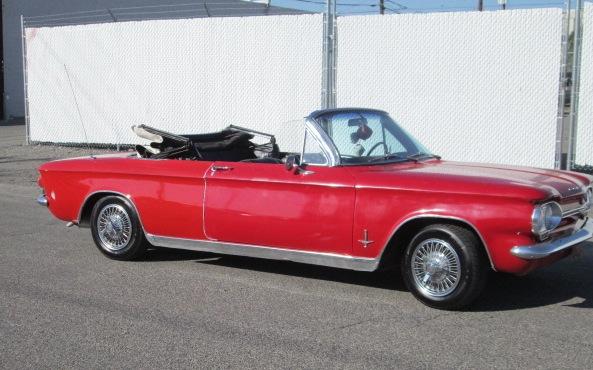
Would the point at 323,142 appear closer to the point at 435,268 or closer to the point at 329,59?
the point at 435,268

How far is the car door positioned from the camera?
5.64 meters

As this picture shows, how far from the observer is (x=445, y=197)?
520 centimetres

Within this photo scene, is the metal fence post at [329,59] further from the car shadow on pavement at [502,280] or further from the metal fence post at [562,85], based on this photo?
the car shadow on pavement at [502,280]

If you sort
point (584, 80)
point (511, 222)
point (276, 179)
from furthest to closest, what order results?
point (584, 80)
point (276, 179)
point (511, 222)

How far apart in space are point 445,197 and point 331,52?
8.35 meters

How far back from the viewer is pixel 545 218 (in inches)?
199

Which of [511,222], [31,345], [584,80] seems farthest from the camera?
[584,80]

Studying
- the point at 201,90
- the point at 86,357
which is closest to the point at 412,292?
the point at 86,357

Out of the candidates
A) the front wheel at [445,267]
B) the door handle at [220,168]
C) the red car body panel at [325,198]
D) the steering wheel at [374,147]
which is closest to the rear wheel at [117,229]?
the red car body panel at [325,198]

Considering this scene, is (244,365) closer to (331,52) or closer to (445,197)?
(445,197)

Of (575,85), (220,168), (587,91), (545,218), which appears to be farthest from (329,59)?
(545,218)

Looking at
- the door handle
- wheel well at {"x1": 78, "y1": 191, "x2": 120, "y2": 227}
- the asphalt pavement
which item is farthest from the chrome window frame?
wheel well at {"x1": 78, "y1": 191, "x2": 120, "y2": 227}

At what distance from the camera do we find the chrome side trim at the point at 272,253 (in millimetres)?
5598

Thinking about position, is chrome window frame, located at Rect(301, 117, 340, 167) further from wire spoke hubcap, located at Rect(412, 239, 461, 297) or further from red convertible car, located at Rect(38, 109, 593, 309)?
wire spoke hubcap, located at Rect(412, 239, 461, 297)
